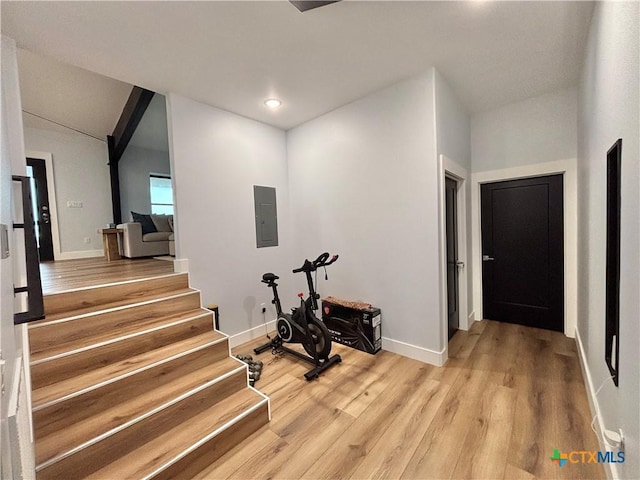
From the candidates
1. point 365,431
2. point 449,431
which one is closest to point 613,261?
point 449,431

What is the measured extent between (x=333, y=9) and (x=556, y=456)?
312 cm

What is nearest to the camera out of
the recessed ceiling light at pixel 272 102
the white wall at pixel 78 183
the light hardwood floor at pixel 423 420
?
the light hardwood floor at pixel 423 420

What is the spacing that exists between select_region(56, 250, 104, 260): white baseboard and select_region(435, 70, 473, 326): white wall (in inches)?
271

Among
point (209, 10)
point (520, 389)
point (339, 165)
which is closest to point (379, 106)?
point (339, 165)

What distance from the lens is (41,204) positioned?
16.9 feet

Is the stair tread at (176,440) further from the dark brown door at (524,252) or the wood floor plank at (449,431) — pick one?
the dark brown door at (524,252)

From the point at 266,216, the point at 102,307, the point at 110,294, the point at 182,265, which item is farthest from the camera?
the point at 266,216

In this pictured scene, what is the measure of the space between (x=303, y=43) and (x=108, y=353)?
9.12 feet

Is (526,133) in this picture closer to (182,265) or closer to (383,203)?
(383,203)

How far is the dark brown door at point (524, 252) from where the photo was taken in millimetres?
3262

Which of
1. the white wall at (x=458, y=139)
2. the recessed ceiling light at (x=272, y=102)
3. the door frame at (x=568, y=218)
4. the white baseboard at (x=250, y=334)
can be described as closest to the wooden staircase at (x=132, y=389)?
the white baseboard at (x=250, y=334)

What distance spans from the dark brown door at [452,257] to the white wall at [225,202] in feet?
7.04

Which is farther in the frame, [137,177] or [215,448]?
[137,177]

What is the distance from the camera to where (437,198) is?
101 inches
